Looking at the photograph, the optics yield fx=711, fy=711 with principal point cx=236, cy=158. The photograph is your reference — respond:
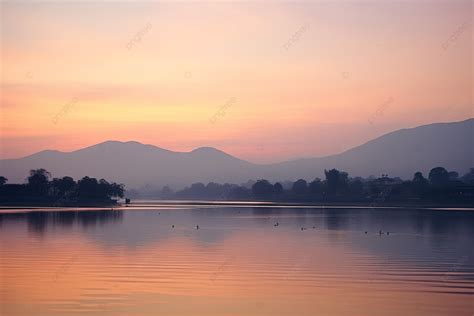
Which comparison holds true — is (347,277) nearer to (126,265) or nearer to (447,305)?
(447,305)

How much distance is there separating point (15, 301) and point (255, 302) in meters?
8.86

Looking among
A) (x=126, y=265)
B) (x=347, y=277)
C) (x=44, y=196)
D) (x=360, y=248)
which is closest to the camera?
(x=347, y=277)

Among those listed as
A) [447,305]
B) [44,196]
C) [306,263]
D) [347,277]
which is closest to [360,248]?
[306,263]

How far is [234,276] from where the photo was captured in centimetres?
3319

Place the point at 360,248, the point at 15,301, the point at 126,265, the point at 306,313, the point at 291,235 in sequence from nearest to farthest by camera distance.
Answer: the point at 306,313, the point at 15,301, the point at 126,265, the point at 360,248, the point at 291,235

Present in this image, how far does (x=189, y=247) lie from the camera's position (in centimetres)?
4834

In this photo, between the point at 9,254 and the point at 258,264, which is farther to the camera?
the point at 9,254

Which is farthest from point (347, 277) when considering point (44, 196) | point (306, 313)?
point (44, 196)

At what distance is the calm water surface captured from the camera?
25.4 meters

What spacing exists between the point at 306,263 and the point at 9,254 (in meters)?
17.4

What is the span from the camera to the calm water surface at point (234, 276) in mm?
25422

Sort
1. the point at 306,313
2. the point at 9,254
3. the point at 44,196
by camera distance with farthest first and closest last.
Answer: the point at 44,196
the point at 9,254
the point at 306,313

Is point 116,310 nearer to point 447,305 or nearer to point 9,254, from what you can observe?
point 447,305

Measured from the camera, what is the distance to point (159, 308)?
24875 millimetres
